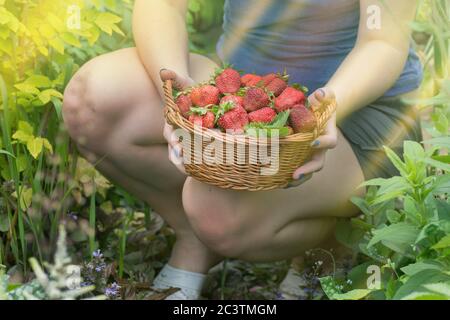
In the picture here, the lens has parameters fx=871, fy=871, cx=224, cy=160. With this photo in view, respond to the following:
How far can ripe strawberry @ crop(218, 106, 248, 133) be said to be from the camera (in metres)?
1.79

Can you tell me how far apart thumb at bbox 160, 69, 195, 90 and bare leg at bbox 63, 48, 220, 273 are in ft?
0.41

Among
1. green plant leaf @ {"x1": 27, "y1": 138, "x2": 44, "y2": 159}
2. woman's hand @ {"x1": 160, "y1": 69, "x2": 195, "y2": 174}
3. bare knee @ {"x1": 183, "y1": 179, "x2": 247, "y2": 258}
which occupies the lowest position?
bare knee @ {"x1": 183, "y1": 179, "x2": 247, "y2": 258}

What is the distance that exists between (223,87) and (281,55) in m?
0.32

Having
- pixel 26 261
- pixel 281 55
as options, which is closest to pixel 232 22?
pixel 281 55

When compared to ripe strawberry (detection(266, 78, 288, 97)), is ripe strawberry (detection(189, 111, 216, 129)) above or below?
below

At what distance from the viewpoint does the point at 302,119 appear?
70.1 inches

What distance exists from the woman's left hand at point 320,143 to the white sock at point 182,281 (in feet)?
1.82

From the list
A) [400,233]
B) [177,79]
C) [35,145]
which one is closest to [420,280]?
[400,233]

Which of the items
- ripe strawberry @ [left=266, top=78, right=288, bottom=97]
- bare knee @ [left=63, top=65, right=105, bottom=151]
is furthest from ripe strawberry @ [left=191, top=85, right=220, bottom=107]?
bare knee @ [left=63, top=65, right=105, bottom=151]

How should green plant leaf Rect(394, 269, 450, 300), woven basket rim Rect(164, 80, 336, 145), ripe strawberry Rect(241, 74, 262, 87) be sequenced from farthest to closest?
ripe strawberry Rect(241, 74, 262, 87) → woven basket rim Rect(164, 80, 336, 145) → green plant leaf Rect(394, 269, 450, 300)

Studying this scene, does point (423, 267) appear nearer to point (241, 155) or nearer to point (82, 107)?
point (241, 155)

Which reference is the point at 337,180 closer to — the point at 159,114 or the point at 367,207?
the point at 367,207

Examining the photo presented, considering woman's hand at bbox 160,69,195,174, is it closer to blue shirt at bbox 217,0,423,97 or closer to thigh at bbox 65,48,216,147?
thigh at bbox 65,48,216,147

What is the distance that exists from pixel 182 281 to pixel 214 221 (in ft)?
1.12
